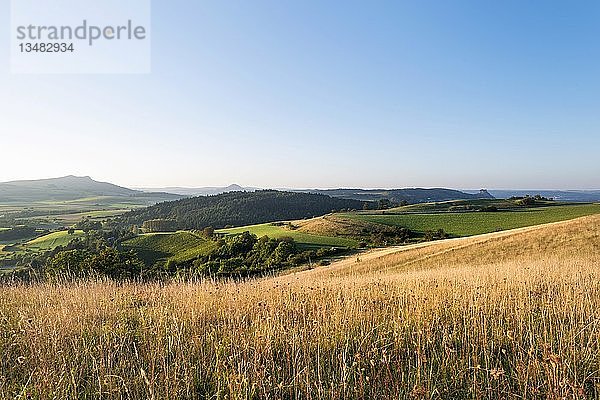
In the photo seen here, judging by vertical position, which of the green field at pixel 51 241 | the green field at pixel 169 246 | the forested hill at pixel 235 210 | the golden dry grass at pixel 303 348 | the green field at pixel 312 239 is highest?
the golden dry grass at pixel 303 348

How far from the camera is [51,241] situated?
8119cm

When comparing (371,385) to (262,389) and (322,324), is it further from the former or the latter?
Answer: (322,324)

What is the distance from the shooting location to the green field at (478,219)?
5947 centimetres

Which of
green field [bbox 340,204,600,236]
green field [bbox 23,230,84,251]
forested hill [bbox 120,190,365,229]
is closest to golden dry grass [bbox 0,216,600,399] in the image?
green field [bbox 340,204,600,236]

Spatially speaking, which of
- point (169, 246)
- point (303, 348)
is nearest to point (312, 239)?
point (169, 246)

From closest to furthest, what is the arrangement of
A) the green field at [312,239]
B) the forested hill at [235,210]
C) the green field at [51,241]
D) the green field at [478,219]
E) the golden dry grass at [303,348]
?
1. the golden dry grass at [303,348]
2. the green field at [478,219]
3. the green field at [312,239]
4. the green field at [51,241]
5. the forested hill at [235,210]

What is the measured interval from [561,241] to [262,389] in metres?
26.8

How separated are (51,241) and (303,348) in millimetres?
92720

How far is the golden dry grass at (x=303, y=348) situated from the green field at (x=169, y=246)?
71810mm

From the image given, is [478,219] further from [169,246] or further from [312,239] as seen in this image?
[169,246]

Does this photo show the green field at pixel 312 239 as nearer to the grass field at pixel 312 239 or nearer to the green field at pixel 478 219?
the grass field at pixel 312 239

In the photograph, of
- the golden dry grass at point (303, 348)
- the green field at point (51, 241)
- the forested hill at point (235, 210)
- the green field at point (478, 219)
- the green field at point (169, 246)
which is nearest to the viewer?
the golden dry grass at point (303, 348)

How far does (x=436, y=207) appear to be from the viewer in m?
95.2

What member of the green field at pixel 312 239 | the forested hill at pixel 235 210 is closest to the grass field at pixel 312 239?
the green field at pixel 312 239
